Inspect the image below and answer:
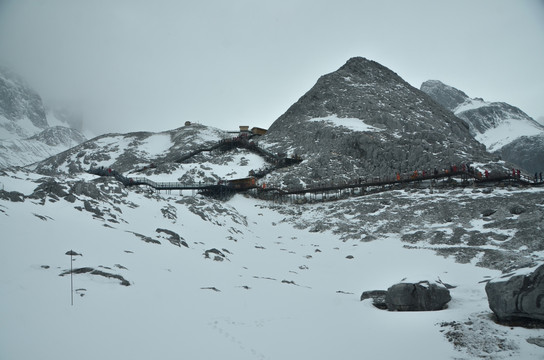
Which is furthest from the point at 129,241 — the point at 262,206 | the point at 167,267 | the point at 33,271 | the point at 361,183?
the point at 361,183

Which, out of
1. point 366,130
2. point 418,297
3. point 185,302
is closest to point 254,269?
point 185,302

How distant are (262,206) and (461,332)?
44.2m

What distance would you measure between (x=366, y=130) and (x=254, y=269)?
67454 mm

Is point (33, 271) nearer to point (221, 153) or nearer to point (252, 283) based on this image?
point (252, 283)

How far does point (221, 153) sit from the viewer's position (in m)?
90.3

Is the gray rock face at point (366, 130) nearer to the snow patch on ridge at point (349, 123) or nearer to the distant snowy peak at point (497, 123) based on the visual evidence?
the snow patch on ridge at point (349, 123)

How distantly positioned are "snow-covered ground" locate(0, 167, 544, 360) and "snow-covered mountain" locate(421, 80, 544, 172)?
152 metres

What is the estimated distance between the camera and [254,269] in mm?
24297

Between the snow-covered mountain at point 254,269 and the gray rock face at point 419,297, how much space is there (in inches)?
20.6

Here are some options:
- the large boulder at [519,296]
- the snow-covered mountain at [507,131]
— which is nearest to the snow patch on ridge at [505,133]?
the snow-covered mountain at [507,131]

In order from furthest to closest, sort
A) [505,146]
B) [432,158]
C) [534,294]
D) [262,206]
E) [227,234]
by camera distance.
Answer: [505,146] → [432,158] → [262,206] → [227,234] → [534,294]

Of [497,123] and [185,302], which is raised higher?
[497,123]

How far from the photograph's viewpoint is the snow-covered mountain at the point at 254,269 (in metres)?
9.88

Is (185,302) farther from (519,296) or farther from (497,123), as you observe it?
(497,123)
